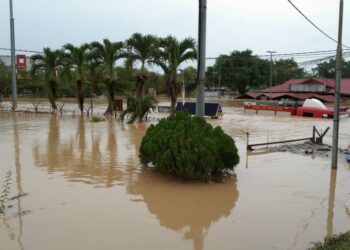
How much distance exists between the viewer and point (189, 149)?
8633 millimetres

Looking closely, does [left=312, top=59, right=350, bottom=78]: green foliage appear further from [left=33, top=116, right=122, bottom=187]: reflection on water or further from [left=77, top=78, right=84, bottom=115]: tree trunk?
[left=33, top=116, right=122, bottom=187]: reflection on water

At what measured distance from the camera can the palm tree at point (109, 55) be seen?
93.2 feet

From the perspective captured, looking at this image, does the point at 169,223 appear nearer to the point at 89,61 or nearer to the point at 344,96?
the point at 89,61

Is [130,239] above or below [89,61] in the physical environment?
below

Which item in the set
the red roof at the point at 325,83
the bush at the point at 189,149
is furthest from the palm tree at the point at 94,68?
the red roof at the point at 325,83

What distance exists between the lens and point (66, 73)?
108ft

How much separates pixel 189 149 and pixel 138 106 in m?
15.0

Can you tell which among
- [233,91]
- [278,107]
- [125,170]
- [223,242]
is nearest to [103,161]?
Result: [125,170]

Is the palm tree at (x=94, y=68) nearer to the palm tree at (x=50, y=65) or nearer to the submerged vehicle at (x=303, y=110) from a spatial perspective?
the palm tree at (x=50, y=65)

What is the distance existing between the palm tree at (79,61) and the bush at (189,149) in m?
22.3

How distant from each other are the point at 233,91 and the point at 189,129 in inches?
2982

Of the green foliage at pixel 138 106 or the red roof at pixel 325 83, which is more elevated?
the red roof at pixel 325 83

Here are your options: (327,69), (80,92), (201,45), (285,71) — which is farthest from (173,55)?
(327,69)

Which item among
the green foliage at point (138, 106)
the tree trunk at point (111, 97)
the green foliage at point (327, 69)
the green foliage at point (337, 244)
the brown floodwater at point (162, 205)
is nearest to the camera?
the green foliage at point (337, 244)
